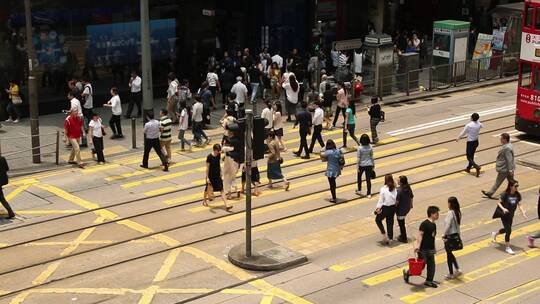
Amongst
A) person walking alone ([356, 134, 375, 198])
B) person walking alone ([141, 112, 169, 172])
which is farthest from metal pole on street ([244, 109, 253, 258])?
person walking alone ([141, 112, 169, 172])

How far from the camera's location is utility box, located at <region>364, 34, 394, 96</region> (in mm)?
32344

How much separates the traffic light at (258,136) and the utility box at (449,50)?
18715mm

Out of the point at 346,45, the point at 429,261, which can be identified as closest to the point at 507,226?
the point at 429,261

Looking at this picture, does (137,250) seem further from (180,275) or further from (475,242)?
(475,242)

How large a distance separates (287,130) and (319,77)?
557 cm

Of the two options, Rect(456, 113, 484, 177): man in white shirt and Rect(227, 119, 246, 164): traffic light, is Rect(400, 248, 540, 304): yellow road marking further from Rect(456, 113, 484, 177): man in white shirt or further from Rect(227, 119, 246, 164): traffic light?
Rect(456, 113, 484, 177): man in white shirt

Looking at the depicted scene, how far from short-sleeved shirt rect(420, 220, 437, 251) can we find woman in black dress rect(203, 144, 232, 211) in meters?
5.81

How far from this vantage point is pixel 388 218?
17.6 metres

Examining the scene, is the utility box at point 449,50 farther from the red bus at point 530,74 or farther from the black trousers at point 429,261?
the black trousers at point 429,261

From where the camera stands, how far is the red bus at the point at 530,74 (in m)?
25.4

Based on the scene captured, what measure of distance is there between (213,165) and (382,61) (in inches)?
548

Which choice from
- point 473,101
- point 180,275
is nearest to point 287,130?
point 473,101

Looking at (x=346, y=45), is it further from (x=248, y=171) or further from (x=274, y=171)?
(x=248, y=171)

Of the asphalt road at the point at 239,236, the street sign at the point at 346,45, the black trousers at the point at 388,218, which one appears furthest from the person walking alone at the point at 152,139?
the street sign at the point at 346,45
